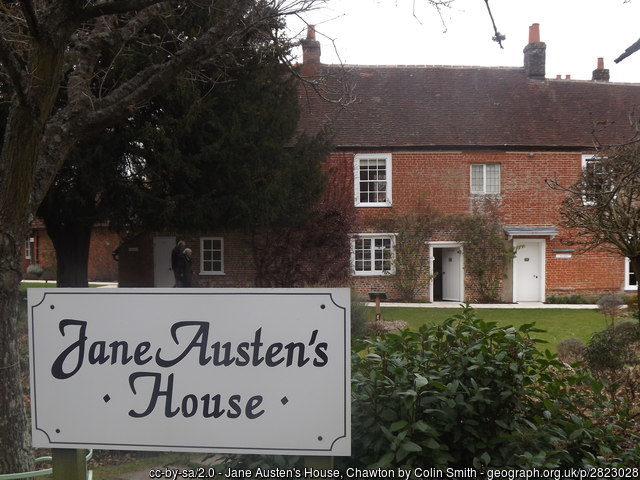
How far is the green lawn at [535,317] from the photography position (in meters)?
14.1

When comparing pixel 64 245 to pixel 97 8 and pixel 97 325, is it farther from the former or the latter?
pixel 97 325

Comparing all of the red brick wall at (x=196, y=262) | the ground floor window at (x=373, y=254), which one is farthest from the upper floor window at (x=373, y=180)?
the red brick wall at (x=196, y=262)

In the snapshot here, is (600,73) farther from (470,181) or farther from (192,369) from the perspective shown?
(192,369)

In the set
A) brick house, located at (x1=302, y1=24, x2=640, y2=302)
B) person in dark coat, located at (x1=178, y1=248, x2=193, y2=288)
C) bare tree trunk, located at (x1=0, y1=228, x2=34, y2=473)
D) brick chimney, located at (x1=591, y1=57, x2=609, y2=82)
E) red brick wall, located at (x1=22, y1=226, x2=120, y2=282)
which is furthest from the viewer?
red brick wall, located at (x1=22, y1=226, x2=120, y2=282)

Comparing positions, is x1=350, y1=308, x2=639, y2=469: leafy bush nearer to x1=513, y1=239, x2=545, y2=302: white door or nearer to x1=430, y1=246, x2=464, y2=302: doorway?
Answer: x1=430, y1=246, x2=464, y2=302: doorway

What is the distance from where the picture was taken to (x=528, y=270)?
22.4m

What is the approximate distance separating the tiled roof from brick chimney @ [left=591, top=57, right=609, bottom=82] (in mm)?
1797

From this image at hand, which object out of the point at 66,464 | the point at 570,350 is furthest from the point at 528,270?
the point at 66,464

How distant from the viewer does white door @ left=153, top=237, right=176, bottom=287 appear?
73.6 feet

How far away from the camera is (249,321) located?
2.54 m

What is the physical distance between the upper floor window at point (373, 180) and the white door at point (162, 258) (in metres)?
7.19

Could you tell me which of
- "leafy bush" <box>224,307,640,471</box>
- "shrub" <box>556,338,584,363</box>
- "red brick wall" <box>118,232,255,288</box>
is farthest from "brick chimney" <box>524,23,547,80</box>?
"leafy bush" <box>224,307,640,471</box>

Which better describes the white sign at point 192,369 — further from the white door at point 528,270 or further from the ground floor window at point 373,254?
the white door at point 528,270

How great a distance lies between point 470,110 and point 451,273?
6.40 metres
